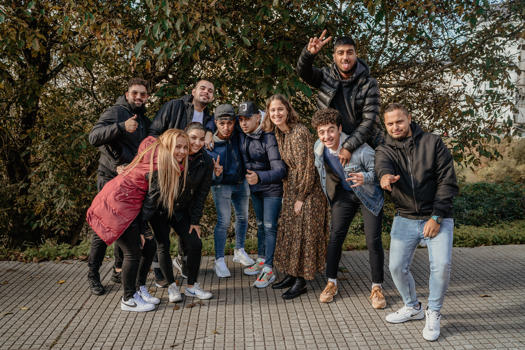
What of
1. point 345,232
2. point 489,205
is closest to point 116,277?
point 345,232

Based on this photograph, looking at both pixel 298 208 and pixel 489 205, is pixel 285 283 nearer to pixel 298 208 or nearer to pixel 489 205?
pixel 298 208

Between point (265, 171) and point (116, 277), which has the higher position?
point (265, 171)

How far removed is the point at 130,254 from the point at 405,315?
2.43 meters

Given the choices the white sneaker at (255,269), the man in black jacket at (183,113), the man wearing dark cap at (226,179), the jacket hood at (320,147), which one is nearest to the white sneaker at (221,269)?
the man wearing dark cap at (226,179)

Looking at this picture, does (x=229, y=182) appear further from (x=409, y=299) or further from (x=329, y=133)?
(x=409, y=299)

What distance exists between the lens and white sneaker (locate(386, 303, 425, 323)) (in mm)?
3707

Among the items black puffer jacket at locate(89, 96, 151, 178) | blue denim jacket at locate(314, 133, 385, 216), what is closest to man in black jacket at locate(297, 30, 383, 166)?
blue denim jacket at locate(314, 133, 385, 216)

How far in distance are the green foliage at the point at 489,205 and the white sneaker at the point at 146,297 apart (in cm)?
690

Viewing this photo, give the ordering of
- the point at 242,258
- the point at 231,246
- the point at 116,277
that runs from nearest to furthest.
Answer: the point at 116,277, the point at 242,258, the point at 231,246

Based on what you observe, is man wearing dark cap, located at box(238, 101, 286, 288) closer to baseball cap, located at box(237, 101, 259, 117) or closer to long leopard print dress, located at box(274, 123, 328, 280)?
baseball cap, located at box(237, 101, 259, 117)

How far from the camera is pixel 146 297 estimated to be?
4.18 metres

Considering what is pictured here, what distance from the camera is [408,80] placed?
6797 mm

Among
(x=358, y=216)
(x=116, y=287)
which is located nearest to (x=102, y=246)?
(x=116, y=287)

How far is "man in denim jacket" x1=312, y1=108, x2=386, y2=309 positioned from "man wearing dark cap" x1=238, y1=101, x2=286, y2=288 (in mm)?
494
